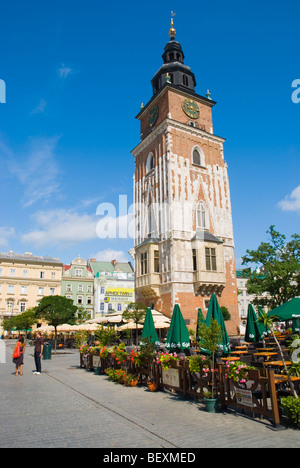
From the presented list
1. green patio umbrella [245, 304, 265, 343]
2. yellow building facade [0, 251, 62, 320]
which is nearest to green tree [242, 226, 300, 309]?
green patio umbrella [245, 304, 265, 343]

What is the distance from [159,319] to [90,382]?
13.4 m

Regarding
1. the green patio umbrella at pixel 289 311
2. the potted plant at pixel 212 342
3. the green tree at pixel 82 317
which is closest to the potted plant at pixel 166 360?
A: the potted plant at pixel 212 342

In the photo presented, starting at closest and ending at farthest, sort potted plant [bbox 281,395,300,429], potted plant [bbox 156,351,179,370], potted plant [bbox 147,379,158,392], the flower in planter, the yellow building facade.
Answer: potted plant [bbox 281,395,300,429]
the flower in planter
potted plant [bbox 156,351,179,370]
potted plant [bbox 147,379,158,392]
the yellow building facade

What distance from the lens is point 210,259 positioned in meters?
30.5

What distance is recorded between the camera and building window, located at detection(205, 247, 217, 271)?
30391 millimetres

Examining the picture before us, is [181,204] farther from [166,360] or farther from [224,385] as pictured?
[224,385]

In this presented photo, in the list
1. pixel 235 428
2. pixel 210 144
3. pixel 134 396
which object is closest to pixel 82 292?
pixel 210 144

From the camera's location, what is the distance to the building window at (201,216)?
3173 cm

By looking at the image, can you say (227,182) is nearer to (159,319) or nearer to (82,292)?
(159,319)

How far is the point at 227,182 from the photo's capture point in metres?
35.0

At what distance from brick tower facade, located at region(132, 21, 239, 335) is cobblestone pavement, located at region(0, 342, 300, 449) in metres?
19.4

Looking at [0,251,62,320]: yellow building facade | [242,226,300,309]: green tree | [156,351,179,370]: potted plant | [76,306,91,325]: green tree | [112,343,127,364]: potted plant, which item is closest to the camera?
[156,351,179,370]: potted plant

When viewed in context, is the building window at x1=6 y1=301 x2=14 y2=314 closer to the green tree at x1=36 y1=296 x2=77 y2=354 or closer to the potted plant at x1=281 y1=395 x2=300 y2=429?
the green tree at x1=36 y1=296 x2=77 y2=354

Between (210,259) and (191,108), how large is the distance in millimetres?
16092
